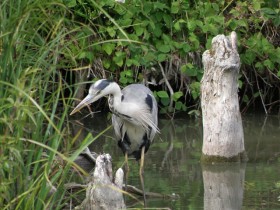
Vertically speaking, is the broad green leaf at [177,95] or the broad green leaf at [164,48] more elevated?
the broad green leaf at [164,48]

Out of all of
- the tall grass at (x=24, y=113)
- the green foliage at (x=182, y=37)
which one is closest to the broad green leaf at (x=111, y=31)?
the green foliage at (x=182, y=37)

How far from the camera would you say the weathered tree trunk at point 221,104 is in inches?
344

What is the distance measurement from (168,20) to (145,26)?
332mm

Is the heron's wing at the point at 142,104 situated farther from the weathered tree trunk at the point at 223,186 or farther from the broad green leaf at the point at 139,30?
the broad green leaf at the point at 139,30

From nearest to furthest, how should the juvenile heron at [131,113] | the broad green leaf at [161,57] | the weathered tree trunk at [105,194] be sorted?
the weathered tree trunk at [105,194], the juvenile heron at [131,113], the broad green leaf at [161,57]

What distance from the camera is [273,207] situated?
7.16 m

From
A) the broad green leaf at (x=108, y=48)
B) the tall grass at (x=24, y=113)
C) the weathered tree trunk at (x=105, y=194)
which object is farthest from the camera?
the broad green leaf at (x=108, y=48)

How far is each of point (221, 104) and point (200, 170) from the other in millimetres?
691

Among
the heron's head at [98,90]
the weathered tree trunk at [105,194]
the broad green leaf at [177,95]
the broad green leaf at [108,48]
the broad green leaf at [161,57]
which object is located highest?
the broad green leaf at [108,48]

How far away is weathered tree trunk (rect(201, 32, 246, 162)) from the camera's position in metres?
8.75

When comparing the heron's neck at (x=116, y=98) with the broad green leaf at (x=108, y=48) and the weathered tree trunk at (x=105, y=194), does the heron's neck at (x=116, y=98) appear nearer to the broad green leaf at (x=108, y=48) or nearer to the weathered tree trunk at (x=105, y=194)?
the weathered tree trunk at (x=105, y=194)

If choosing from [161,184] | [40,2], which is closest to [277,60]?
[161,184]

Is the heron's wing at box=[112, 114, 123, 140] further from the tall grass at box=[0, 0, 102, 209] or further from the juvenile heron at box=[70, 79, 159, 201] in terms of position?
the tall grass at box=[0, 0, 102, 209]

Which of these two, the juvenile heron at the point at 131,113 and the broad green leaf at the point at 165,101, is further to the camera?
the broad green leaf at the point at 165,101
